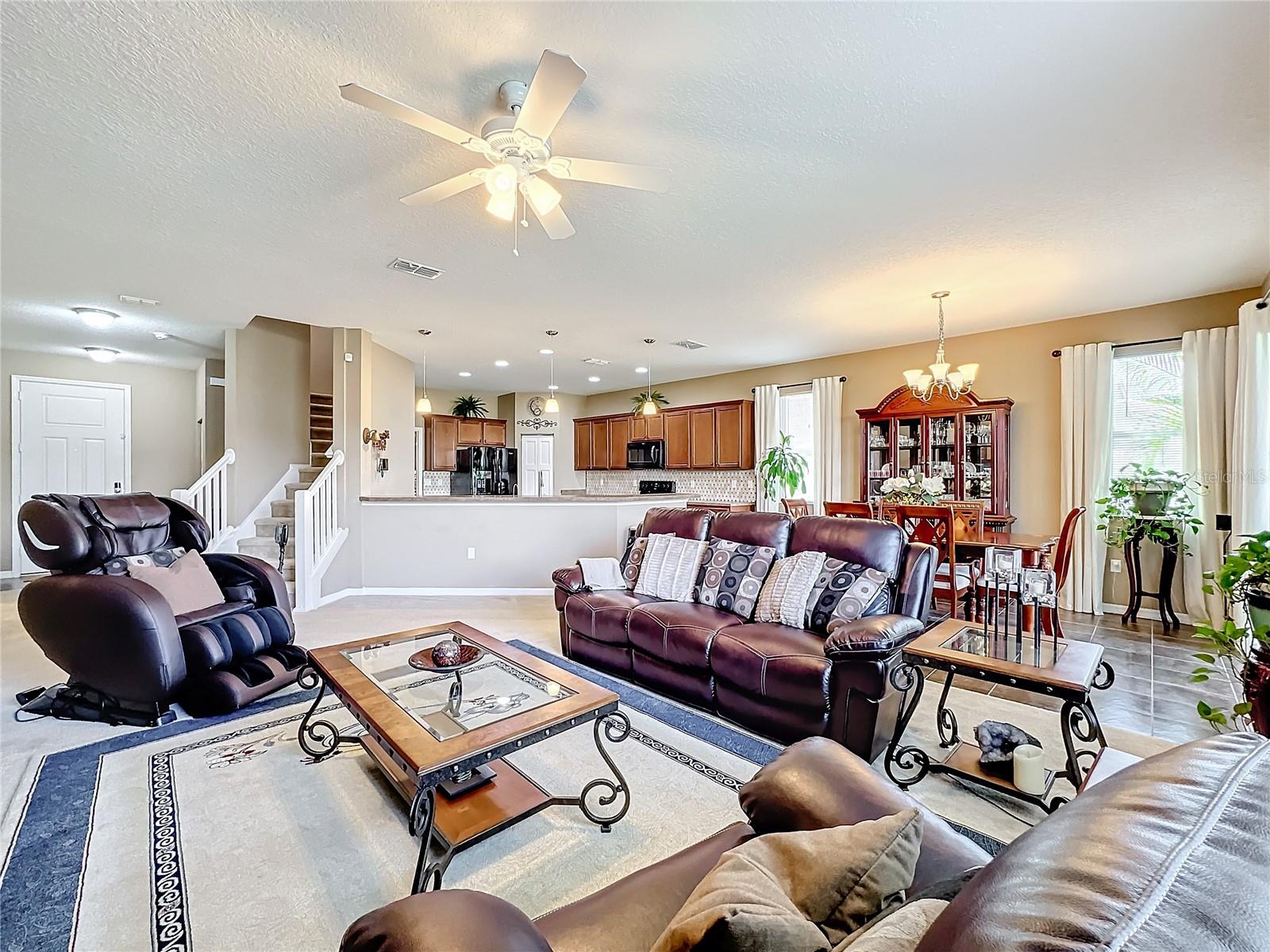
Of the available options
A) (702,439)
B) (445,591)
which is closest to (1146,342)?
(702,439)

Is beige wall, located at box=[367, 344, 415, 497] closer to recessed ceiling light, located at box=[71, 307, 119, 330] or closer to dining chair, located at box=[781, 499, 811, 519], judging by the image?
recessed ceiling light, located at box=[71, 307, 119, 330]

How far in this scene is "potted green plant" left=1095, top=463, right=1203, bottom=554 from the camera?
454 cm

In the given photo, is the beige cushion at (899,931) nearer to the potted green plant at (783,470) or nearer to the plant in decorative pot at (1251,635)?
the plant in decorative pot at (1251,635)

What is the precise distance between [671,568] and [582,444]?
6705mm

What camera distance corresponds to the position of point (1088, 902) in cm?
48

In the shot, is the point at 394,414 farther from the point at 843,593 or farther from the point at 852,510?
the point at 843,593

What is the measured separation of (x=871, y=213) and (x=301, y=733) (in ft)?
12.3

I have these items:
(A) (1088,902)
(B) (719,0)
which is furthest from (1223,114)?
(A) (1088,902)

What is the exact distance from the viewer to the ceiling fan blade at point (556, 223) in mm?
2465

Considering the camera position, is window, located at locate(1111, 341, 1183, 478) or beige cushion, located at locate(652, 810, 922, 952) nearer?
beige cushion, located at locate(652, 810, 922, 952)

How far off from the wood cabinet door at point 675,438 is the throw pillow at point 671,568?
4761 millimetres

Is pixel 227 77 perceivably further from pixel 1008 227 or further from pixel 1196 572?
pixel 1196 572

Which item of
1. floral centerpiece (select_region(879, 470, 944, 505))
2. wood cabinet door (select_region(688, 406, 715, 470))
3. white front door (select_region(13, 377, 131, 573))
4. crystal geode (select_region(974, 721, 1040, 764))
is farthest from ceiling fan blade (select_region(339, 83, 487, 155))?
white front door (select_region(13, 377, 131, 573))

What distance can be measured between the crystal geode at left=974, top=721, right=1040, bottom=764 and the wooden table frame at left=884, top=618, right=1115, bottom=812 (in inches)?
2.3
